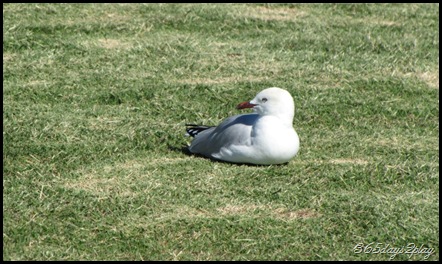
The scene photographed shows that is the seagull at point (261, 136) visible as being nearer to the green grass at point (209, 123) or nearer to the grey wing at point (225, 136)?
the grey wing at point (225, 136)

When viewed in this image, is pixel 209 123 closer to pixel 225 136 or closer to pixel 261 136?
pixel 225 136

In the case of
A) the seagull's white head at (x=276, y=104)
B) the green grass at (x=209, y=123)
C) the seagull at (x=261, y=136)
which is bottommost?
the green grass at (x=209, y=123)

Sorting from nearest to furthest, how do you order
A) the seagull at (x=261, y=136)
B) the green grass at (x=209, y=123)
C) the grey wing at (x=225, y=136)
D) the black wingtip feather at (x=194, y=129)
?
the green grass at (x=209, y=123), the seagull at (x=261, y=136), the grey wing at (x=225, y=136), the black wingtip feather at (x=194, y=129)

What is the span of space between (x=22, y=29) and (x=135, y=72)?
5.00 ft

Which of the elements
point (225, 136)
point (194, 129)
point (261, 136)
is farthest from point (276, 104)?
point (194, 129)

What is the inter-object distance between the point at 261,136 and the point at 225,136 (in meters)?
A: 0.30

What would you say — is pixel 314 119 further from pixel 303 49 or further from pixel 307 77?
pixel 303 49

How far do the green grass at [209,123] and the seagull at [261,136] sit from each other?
114 millimetres

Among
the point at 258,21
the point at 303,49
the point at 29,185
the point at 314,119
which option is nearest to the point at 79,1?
the point at 258,21

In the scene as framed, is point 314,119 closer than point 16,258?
No

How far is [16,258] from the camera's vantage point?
485cm

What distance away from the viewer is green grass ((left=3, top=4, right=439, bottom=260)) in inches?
203

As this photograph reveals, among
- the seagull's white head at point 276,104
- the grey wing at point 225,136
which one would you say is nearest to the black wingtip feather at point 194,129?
the grey wing at point 225,136

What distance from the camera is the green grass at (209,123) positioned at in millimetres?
5156
